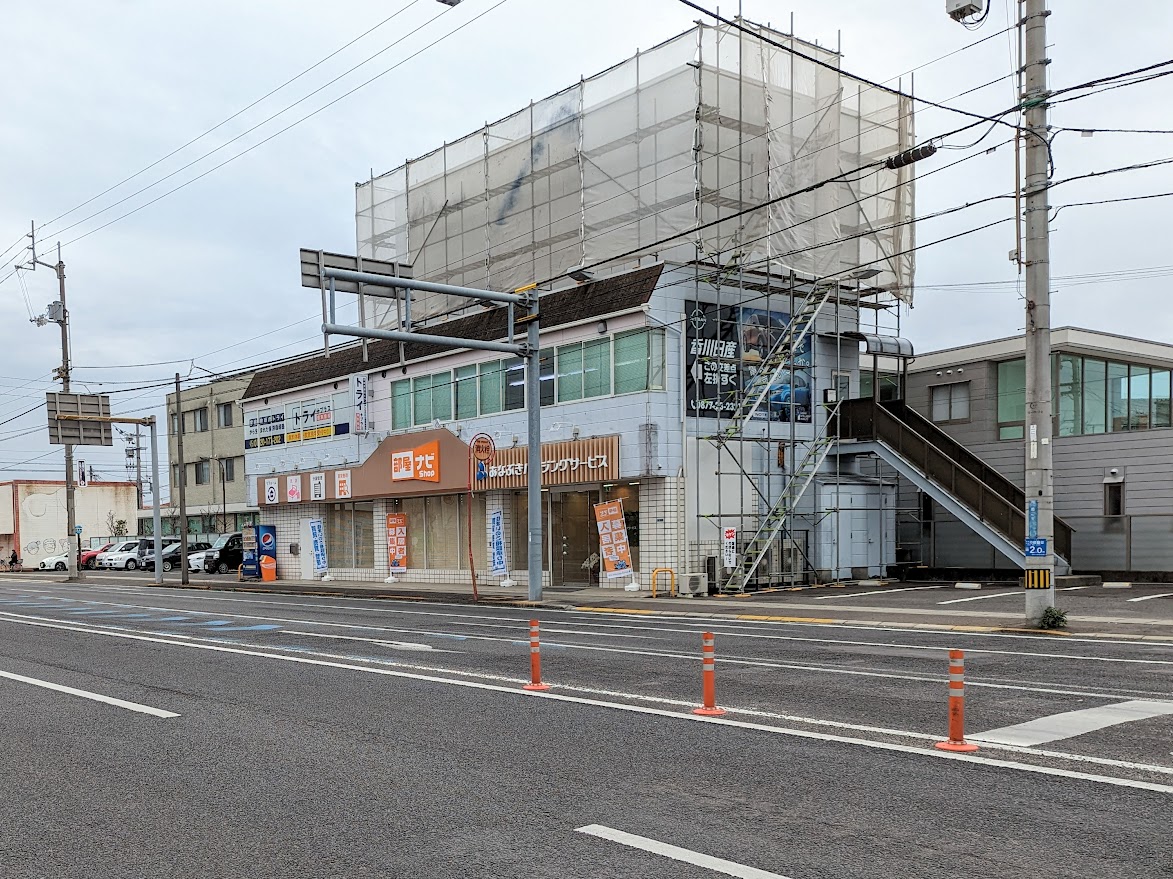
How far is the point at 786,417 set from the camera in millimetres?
30188

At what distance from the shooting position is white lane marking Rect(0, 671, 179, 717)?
1040cm

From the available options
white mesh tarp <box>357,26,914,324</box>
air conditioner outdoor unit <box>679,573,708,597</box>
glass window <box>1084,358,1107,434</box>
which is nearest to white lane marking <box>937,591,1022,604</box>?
air conditioner outdoor unit <box>679,573,708,597</box>

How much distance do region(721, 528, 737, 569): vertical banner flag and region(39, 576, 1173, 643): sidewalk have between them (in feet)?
4.00

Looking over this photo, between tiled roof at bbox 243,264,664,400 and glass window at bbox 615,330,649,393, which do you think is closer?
glass window at bbox 615,330,649,393

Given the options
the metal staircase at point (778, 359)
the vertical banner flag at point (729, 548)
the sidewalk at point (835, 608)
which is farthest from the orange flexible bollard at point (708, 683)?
the metal staircase at point (778, 359)

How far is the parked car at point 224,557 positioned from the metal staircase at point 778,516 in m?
32.7

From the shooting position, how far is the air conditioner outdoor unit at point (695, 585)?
26.7m

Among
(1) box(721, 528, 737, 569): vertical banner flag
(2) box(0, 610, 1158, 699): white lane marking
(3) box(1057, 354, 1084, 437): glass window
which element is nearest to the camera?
(2) box(0, 610, 1158, 699): white lane marking

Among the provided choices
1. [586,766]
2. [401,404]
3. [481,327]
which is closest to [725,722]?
[586,766]

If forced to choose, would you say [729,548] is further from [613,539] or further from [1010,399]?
[1010,399]

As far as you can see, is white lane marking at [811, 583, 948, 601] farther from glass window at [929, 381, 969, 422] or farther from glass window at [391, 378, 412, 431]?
glass window at [391, 378, 412, 431]

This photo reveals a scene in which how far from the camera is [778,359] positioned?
29.5m

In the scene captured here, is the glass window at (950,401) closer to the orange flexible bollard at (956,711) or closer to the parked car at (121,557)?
the orange flexible bollard at (956,711)

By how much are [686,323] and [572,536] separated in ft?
24.9
